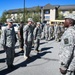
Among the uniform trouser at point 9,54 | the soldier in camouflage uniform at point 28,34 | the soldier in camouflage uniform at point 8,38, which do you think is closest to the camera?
the soldier in camouflage uniform at point 8,38

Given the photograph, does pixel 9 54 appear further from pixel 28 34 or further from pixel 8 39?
pixel 28 34

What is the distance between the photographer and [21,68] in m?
8.87

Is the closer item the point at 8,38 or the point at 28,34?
the point at 8,38

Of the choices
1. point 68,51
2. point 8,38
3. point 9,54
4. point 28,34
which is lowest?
point 9,54

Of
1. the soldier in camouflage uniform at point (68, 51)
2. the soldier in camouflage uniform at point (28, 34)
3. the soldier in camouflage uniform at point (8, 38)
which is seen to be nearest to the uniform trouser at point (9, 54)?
the soldier in camouflage uniform at point (8, 38)

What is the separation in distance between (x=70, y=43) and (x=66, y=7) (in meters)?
94.6

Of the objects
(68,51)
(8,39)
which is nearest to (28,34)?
(8,39)

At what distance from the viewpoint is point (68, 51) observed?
414 centimetres

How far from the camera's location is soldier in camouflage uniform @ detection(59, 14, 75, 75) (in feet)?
13.6

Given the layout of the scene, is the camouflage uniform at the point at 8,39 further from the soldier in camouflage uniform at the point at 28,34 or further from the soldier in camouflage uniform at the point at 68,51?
the soldier in camouflage uniform at the point at 68,51

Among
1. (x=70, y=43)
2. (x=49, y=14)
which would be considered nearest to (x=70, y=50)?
(x=70, y=43)

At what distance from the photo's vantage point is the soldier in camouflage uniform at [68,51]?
13.6ft

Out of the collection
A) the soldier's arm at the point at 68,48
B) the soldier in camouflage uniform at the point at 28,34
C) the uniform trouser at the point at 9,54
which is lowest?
the uniform trouser at the point at 9,54

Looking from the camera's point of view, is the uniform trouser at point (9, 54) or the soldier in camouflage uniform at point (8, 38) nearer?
the soldier in camouflage uniform at point (8, 38)
